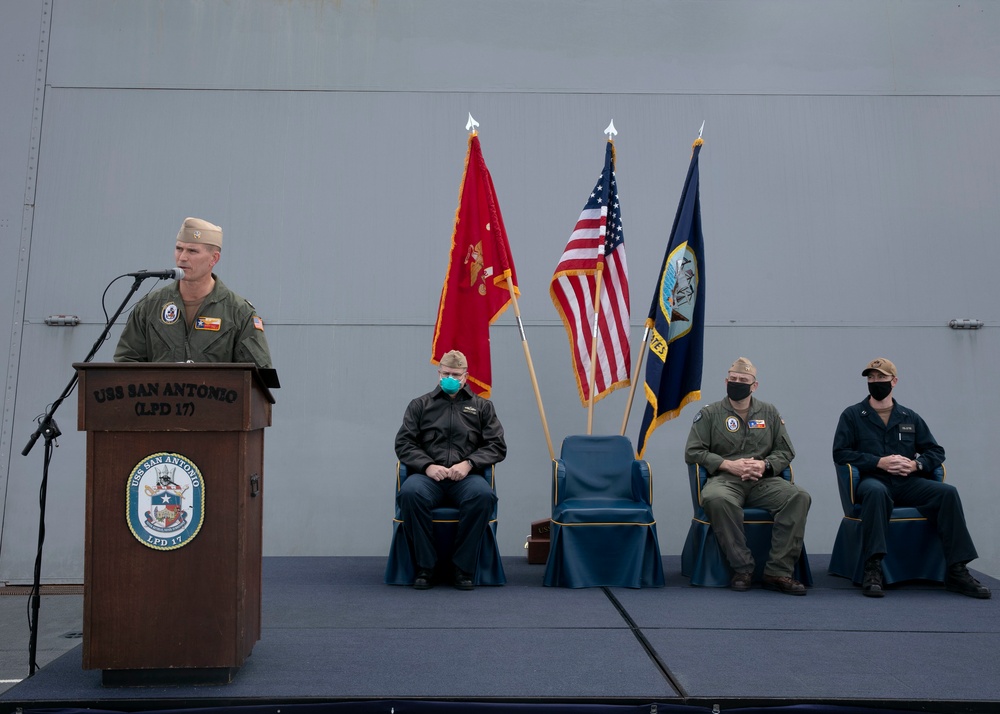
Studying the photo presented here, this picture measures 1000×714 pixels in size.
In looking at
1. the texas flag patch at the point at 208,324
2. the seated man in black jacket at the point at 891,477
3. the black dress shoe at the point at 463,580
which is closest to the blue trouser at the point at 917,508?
the seated man in black jacket at the point at 891,477

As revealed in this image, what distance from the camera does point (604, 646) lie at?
306 centimetres

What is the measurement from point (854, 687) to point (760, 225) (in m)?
3.80

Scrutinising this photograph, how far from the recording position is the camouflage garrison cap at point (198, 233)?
9.96ft

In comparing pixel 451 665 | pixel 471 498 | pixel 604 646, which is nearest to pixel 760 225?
pixel 471 498

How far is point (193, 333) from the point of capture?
310 cm

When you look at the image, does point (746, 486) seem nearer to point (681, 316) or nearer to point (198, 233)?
point (681, 316)

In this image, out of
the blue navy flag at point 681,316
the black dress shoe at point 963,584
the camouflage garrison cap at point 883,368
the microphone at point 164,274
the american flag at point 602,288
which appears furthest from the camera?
the american flag at point 602,288

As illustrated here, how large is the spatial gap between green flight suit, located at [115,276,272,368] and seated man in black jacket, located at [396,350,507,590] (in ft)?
5.07

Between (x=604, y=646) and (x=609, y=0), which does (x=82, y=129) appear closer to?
(x=609, y=0)

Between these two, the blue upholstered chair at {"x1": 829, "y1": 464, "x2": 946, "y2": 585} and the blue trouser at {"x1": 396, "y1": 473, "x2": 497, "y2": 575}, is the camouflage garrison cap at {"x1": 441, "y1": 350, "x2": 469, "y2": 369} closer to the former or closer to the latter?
the blue trouser at {"x1": 396, "y1": 473, "x2": 497, "y2": 575}

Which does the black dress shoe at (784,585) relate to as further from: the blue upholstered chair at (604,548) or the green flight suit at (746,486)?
the blue upholstered chair at (604,548)

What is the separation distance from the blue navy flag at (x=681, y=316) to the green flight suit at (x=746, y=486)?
34 cm

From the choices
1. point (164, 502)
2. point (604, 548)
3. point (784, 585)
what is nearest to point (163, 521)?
point (164, 502)

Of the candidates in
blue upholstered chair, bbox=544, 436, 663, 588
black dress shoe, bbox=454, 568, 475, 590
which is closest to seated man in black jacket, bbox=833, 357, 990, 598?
blue upholstered chair, bbox=544, 436, 663, 588
